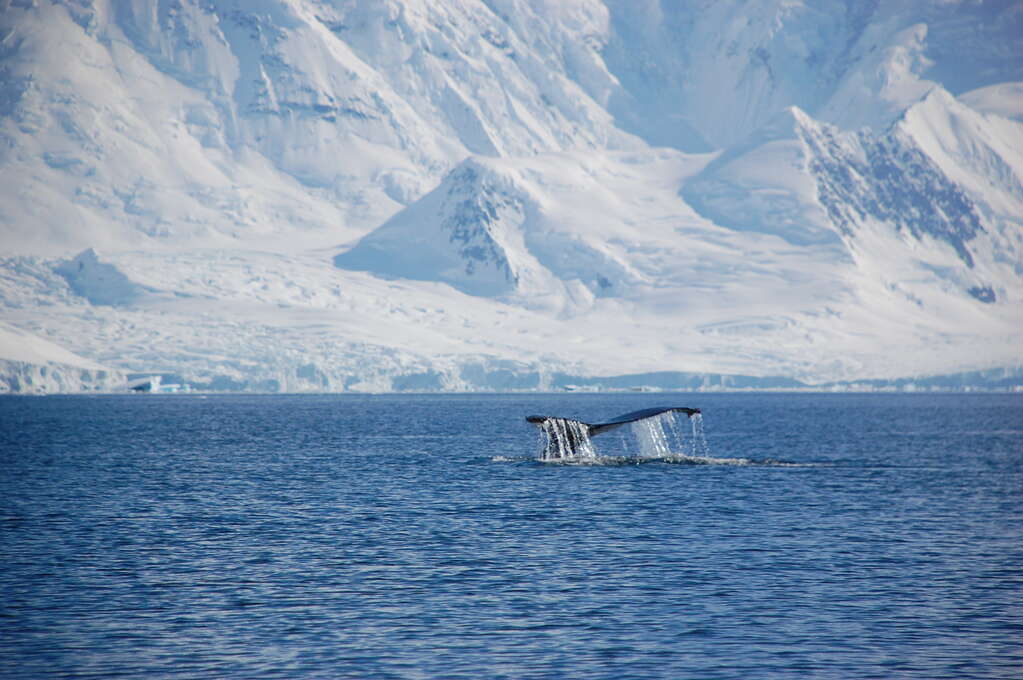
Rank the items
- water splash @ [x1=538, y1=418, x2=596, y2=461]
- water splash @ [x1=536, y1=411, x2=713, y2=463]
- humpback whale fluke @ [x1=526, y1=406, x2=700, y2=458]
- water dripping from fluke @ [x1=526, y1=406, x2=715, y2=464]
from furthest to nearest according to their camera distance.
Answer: water splash @ [x1=538, y1=418, x2=596, y2=461] < water splash @ [x1=536, y1=411, x2=713, y2=463] < humpback whale fluke @ [x1=526, y1=406, x2=700, y2=458] < water dripping from fluke @ [x1=526, y1=406, x2=715, y2=464]

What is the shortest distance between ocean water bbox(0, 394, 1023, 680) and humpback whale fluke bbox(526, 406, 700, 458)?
7.11ft

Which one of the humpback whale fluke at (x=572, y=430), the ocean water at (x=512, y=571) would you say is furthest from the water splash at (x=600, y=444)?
the ocean water at (x=512, y=571)

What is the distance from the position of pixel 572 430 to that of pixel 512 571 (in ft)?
147

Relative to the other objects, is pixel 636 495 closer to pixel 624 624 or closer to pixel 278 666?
pixel 624 624

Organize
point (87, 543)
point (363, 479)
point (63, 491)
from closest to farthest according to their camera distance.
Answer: point (87, 543) < point (63, 491) < point (363, 479)

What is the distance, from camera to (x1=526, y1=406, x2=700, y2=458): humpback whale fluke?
78.5 m

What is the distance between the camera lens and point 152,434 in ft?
460

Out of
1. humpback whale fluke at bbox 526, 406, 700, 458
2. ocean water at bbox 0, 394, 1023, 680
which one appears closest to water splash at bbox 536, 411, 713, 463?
humpback whale fluke at bbox 526, 406, 700, 458

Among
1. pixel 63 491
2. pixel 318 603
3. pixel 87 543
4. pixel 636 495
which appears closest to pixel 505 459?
pixel 636 495

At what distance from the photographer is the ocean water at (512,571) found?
3475 cm

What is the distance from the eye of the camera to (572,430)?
298ft

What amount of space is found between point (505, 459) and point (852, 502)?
33.2 meters

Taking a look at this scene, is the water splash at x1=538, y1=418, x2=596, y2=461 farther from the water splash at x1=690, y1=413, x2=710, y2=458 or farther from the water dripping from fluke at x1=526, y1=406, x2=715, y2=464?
the water splash at x1=690, y1=413, x2=710, y2=458

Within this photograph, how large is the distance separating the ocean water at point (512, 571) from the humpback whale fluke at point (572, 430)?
2.17 m
